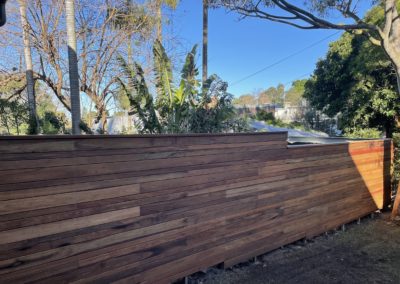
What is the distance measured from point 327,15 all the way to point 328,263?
422 cm

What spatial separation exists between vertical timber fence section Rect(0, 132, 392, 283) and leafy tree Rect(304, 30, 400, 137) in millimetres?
5201

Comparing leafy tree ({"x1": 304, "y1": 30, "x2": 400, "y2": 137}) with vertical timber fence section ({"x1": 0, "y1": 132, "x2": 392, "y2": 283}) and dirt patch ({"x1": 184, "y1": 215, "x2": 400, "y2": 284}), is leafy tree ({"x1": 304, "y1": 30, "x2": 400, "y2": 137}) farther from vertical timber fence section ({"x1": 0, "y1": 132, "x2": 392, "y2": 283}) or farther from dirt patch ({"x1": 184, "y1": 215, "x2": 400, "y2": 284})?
vertical timber fence section ({"x1": 0, "y1": 132, "x2": 392, "y2": 283})

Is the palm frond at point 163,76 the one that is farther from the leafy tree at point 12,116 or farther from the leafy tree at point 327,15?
the leafy tree at point 12,116

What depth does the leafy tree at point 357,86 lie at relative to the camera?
24.5ft

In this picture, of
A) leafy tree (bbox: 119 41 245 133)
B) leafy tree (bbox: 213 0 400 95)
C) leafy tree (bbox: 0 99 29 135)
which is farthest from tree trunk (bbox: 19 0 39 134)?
leafy tree (bbox: 213 0 400 95)

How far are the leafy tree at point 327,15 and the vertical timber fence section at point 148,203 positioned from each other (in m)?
2.04

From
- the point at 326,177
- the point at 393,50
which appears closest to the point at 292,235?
the point at 326,177

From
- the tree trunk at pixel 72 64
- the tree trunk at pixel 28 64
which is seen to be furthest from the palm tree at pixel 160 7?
the tree trunk at pixel 72 64

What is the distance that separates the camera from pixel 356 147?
416cm

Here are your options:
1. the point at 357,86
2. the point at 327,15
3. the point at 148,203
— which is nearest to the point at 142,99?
the point at 148,203

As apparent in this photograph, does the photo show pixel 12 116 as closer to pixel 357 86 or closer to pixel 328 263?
pixel 328 263

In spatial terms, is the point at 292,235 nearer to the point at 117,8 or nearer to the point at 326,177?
the point at 326,177

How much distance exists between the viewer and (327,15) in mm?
5043

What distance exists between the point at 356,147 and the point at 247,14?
2965mm
